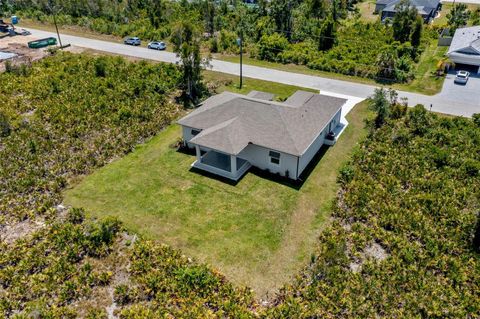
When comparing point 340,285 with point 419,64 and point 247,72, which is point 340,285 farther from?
point 419,64

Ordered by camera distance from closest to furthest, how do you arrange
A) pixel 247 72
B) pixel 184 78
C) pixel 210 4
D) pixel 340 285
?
pixel 340 285 → pixel 184 78 → pixel 247 72 → pixel 210 4

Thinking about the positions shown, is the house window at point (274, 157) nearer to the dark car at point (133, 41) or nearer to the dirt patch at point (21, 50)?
the dirt patch at point (21, 50)

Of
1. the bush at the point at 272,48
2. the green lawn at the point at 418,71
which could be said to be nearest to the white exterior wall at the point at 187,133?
the green lawn at the point at 418,71

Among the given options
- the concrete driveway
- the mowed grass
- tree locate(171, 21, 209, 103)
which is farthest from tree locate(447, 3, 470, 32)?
the mowed grass

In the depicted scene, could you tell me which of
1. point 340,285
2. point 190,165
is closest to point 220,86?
point 190,165

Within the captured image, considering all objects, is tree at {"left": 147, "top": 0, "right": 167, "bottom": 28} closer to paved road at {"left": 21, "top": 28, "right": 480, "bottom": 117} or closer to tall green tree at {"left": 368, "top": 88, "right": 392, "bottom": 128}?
paved road at {"left": 21, "top": 28, "right": 480, "bottom": 117}
